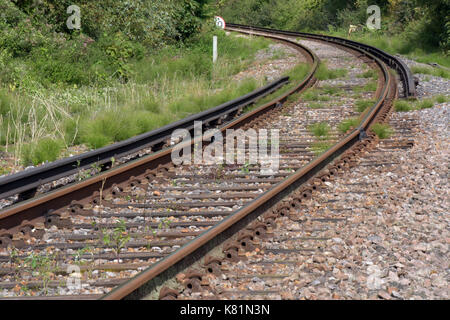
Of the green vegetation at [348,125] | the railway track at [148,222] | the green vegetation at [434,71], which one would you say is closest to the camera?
the railway track at [148,222]

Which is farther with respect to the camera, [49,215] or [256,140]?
[256,140]

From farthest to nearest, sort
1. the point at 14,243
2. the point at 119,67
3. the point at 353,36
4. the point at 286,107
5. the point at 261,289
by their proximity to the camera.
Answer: the point at 353,36 < the point at 119,67 < the point at 286,107 < the point at 14,243 < the point at 261,289

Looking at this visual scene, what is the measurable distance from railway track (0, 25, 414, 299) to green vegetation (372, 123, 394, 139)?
0.58 metres

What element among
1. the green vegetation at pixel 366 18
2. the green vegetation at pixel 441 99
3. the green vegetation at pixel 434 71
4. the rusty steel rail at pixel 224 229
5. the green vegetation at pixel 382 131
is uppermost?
the green vegetation at pixel 366 18

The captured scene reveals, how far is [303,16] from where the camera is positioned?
43875 mm

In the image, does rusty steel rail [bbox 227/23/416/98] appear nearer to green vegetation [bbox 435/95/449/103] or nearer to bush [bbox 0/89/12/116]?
green vegetation [bbox 435/95/449/103]

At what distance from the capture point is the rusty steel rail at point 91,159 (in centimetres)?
580

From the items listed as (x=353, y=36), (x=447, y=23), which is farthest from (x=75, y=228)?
(x=353, y=36)

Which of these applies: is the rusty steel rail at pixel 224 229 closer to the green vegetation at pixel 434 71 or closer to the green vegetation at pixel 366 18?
the green vegetation at pixel 434 71

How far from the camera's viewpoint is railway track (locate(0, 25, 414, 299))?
3912 millimetres

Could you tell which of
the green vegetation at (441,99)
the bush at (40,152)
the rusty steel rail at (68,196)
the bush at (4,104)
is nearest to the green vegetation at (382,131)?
the green vegetation at (441,99)

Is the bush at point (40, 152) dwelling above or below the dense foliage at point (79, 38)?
below
